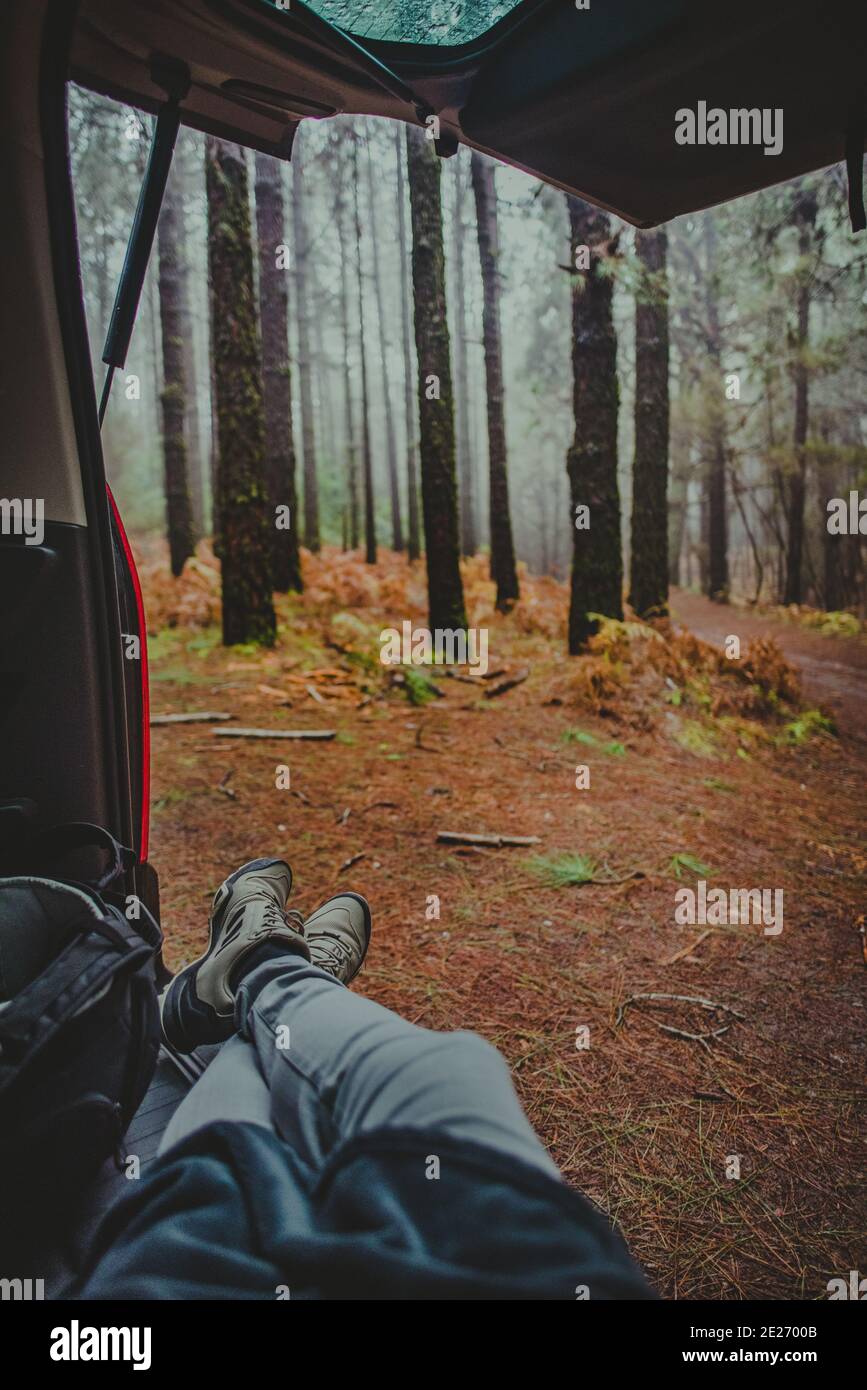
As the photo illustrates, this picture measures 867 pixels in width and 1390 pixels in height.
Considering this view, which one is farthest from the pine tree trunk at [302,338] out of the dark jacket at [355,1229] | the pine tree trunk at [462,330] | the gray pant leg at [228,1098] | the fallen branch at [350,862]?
the dark jacket at [355,1229]

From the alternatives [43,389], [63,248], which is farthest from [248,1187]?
[63,248]

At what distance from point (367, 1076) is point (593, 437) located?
24.2 feet

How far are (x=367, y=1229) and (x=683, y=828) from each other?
12.6 ft

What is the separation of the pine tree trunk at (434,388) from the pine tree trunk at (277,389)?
3142 mm

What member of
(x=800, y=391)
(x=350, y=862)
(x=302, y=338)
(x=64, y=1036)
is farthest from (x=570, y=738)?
(x=302, y=338)

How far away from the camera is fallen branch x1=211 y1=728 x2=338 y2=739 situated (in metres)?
5.53

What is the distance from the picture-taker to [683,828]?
14.9ft

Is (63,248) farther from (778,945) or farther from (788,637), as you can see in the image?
(788,637)

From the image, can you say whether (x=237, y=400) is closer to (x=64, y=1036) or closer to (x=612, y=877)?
(x=612, y=877)

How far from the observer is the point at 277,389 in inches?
430

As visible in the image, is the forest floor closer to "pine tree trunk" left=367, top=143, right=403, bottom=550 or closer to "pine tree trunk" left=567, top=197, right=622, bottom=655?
"pine tree trunk" left=567, top=197, right=622, bottom=655

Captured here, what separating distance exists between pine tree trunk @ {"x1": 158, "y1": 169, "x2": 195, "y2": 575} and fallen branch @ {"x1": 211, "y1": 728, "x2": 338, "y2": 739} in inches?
304

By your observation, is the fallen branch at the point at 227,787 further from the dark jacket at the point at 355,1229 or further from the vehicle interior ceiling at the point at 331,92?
the dark jacket at the point at 355,1229

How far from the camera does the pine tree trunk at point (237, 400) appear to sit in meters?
7.53
